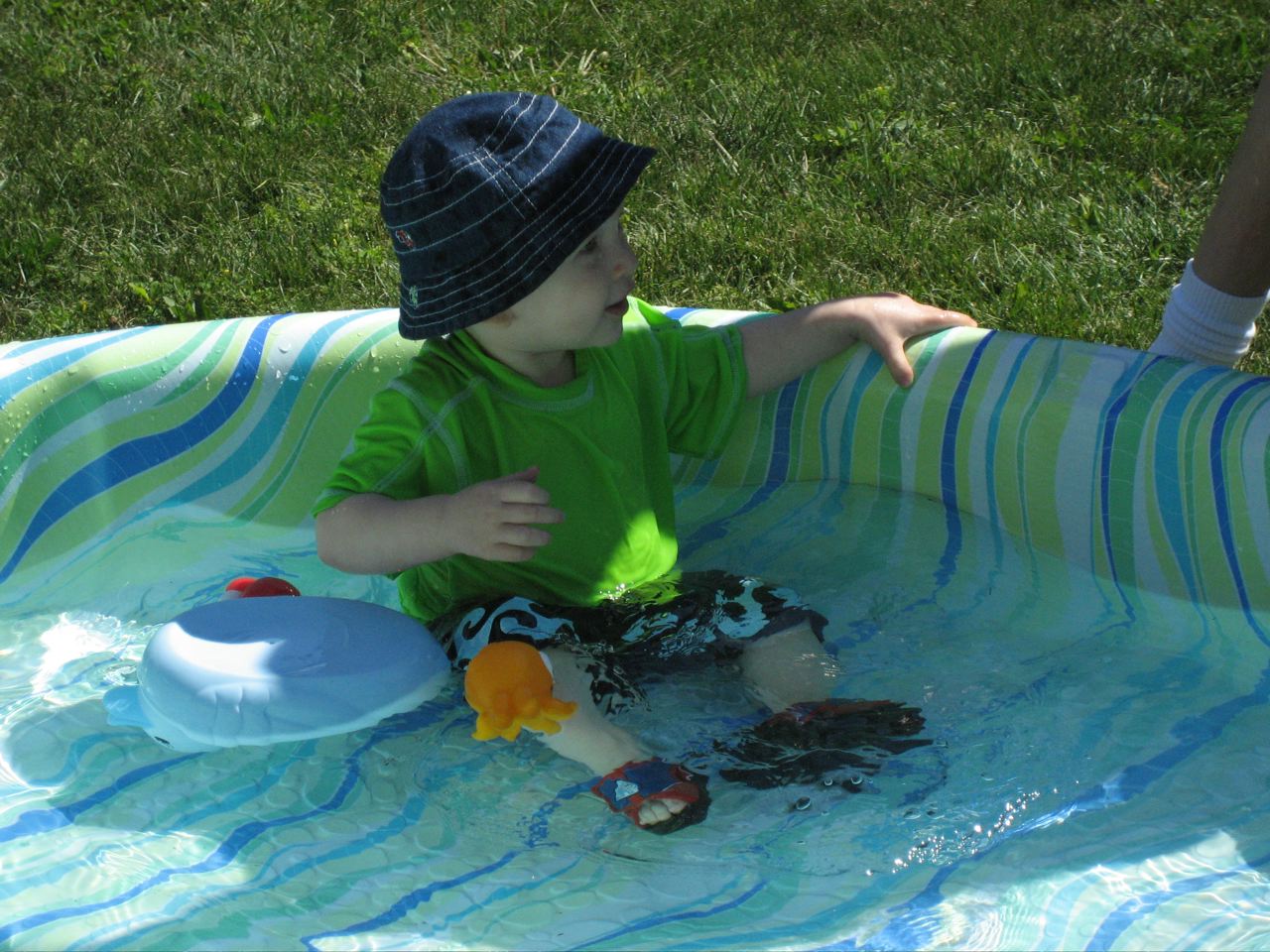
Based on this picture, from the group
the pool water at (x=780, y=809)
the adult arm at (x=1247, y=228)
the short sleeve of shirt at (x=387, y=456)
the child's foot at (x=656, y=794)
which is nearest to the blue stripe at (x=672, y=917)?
the pool water at (x=780, y=809)

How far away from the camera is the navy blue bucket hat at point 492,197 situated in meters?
1.71

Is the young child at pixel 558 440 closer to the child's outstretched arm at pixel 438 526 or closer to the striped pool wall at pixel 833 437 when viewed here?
the child's outstretched arm at pixel 438 526

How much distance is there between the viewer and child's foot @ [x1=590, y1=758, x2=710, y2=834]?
1683mm

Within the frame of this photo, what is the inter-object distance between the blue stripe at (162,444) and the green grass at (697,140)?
72 cm

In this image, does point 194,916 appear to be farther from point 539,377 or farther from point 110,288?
point 110,288

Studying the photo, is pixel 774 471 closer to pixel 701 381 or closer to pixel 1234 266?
Result: pixel 701 381

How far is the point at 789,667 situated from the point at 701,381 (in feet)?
1.56

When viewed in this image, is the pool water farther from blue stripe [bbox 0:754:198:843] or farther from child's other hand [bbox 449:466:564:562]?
child's other hand [bbox 449:466:564:562]

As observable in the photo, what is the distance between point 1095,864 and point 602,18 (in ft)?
10.1

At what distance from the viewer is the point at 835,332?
2.17m

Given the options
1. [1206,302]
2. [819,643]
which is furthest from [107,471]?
[1206,302]

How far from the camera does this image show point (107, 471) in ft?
7.73

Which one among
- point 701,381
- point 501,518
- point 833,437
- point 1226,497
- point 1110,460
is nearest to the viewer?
point 501,518

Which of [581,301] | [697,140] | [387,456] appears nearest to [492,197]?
[581,301]
